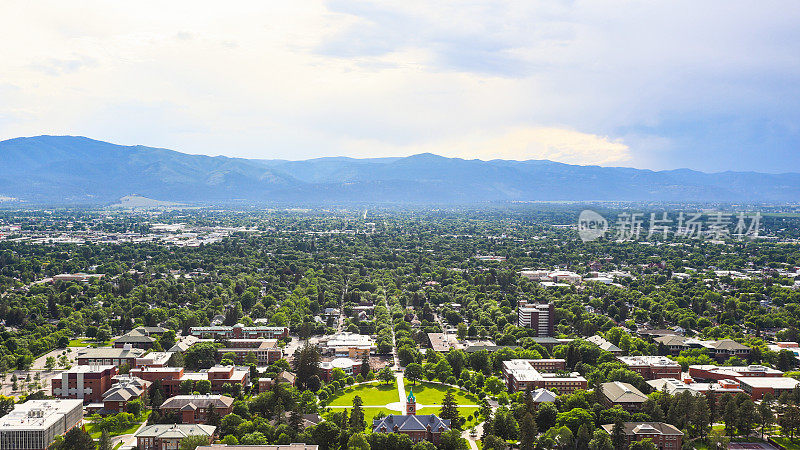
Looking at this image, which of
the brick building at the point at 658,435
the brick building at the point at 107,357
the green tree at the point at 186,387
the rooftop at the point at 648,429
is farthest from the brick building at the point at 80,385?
the brick building at the point at 658,435

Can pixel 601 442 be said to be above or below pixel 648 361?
below

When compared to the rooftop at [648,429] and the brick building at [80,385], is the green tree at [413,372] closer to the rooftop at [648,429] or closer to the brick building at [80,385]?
the rooftop at [648,429]

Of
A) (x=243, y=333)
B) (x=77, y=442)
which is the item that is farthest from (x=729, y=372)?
(x=77, y=442)

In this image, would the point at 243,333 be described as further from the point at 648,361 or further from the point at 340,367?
the point at 648,361

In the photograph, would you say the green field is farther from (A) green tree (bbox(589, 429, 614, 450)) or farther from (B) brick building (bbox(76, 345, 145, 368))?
(B) brick building (bbox(76, 345, 145, 368))

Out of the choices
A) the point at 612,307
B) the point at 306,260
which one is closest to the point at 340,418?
the point at 612,307

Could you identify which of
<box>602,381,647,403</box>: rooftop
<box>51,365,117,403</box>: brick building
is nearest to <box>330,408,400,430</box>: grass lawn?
<box>602,381,647,403</box>: rooftop

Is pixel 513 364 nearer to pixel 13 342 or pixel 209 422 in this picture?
pixel 209 422
